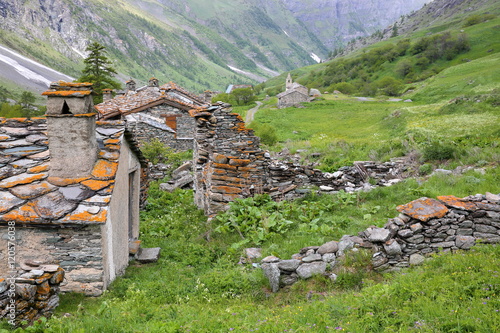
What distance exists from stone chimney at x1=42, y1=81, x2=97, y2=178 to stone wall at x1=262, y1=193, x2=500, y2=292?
15.4 feet

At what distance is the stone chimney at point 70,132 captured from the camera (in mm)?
6770

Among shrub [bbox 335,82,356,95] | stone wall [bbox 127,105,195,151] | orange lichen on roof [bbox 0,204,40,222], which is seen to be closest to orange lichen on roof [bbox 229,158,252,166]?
orange lichen on roof [bbox 0,204,40,222]

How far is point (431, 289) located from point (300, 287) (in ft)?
8.07

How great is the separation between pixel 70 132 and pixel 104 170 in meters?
1.05

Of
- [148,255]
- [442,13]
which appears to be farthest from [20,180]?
[442,13]

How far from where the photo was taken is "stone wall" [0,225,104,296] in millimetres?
6324

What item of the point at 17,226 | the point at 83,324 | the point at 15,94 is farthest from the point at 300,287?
the point at 15,94

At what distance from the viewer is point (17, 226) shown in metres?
6.21

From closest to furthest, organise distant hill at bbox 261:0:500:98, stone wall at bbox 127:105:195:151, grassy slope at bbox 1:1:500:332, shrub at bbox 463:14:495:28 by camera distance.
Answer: grassy slope at bbox 1:1:500:332 < stone wall at bbox 127:105:195:151 < distant hill at bbox 261:0:500:98 < shrub at bbox 463:14:495:28

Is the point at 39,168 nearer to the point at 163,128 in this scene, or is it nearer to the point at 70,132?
the point at 70,132

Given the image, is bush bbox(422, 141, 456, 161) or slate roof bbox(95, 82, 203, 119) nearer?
bush bbox(422, 141, 456, 161)

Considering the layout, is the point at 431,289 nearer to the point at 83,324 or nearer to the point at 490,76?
the point at 83,324

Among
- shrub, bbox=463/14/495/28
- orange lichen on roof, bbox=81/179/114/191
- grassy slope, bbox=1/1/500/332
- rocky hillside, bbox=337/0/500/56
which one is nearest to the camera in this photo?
grassy slope, bbox=1/1/500/332

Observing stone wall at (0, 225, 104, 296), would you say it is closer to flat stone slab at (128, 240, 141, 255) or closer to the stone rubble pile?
flat stone slab at (128, 240, 141, 255)
